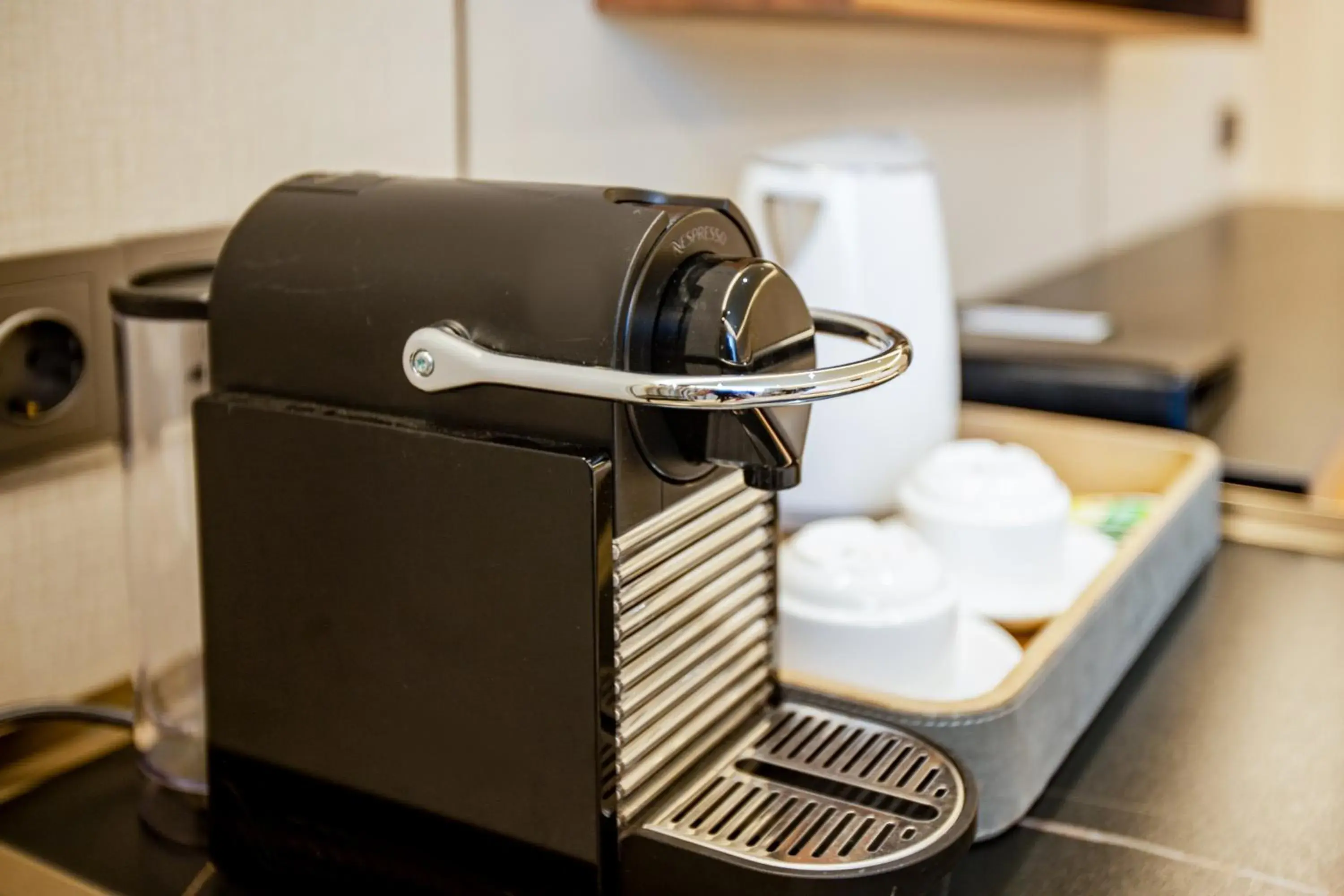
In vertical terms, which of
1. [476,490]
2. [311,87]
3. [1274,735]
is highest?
[311,87]

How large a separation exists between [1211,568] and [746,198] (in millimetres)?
392

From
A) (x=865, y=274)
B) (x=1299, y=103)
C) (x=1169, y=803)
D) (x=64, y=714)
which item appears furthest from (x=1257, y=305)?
(x=1299, y=103)

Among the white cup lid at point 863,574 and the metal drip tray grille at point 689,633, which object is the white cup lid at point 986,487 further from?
the metal drip tray grille at point 689,633

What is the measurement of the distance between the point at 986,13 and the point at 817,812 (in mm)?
872

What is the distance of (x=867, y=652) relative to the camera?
64cm

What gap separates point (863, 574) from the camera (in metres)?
0.65

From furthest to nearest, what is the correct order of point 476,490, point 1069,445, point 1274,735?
point 1069,445 → point 1274,735 → point 476,490

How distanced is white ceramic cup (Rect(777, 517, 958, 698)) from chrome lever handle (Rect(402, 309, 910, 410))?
0.18 meters

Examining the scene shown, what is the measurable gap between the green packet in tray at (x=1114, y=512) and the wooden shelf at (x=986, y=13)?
36cm

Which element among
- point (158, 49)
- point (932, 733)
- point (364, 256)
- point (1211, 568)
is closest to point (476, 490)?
point (364, 256)

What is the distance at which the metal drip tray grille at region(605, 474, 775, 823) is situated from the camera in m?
0.48

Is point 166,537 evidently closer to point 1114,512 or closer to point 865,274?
point 865,274

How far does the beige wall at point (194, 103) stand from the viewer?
63 cm

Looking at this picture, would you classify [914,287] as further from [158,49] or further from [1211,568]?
[158,49]
